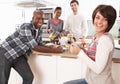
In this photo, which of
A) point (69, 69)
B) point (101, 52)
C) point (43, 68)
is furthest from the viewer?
point (43, 68)

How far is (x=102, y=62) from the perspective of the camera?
1.22 meters

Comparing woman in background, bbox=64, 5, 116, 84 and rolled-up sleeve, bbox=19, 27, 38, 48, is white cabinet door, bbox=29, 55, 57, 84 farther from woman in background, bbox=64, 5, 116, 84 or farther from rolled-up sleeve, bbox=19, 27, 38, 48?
woman in background, bbox=64, 5, 116, 84

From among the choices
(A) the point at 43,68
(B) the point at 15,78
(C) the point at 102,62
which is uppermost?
(C) the point at 102,62

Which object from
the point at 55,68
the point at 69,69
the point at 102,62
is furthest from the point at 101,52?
the point at 55,68

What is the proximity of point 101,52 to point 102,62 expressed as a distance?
0.06 metres

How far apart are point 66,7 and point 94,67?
3.29 m

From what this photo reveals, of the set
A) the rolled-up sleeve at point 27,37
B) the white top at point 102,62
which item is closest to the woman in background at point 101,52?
the white top at point 102,62

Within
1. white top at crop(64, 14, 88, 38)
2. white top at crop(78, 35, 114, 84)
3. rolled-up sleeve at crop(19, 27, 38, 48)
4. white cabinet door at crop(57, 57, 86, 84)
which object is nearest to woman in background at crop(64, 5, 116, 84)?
white top at crop(78, 35, 114, 84)

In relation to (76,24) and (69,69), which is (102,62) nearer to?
(69,69)

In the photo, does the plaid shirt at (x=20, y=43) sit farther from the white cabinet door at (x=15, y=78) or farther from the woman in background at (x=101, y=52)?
the woman in background at (x=101, y=52)

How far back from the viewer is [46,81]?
2.11 m

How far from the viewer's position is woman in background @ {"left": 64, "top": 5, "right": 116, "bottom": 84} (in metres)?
1.22

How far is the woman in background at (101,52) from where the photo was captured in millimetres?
1219

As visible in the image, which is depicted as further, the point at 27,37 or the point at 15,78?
→ the point at 15,78
